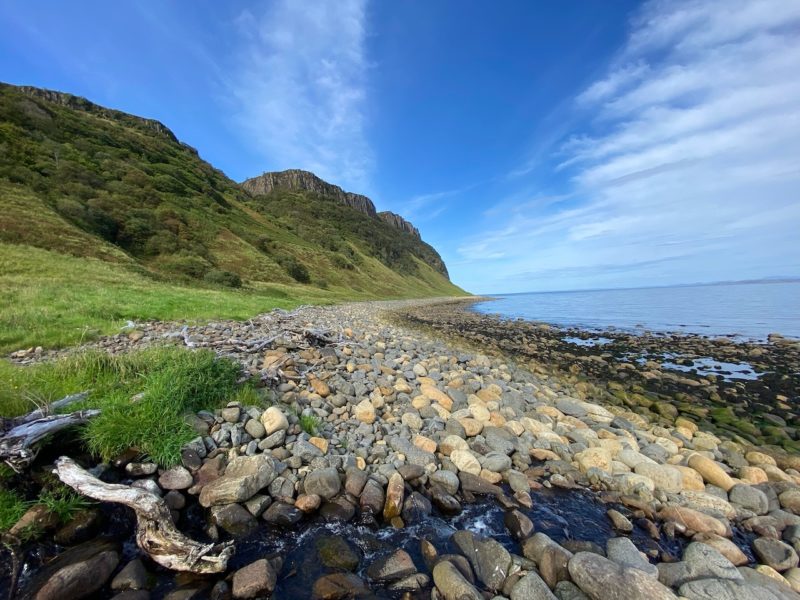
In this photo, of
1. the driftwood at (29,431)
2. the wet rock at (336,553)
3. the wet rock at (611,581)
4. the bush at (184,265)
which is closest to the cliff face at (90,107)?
the bush at (184,265)

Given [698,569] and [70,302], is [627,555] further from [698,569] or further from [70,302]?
[70,302]

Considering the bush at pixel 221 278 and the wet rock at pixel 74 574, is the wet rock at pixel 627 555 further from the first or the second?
the bush at pixel 221 278

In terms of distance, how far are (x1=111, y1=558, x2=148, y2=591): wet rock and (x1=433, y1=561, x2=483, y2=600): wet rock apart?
2958 mm

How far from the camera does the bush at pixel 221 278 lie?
36166 millimetres

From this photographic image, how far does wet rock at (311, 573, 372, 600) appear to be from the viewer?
3.48 metres

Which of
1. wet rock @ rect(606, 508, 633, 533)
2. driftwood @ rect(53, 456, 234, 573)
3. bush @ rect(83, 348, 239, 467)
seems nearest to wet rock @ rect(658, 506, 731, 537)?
wet rock @ rect(606, 508, 633, 533)

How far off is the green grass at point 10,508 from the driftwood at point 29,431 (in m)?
0.27

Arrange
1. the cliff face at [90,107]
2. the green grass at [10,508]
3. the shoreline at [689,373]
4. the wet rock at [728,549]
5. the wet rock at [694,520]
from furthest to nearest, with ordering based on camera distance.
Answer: the cliff face at [90,107], the shoreline at [689,373], the wet rock at [694,520], the wet rock at [728,549], the green grass at [10,508]

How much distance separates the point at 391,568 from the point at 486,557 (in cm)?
114

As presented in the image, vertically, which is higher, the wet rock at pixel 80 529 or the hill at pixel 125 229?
the hill at pixel 125 229

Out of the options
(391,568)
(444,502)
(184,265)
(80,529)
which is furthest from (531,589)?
→ (184,265)

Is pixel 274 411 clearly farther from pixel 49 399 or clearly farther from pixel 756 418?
pixel 756 418

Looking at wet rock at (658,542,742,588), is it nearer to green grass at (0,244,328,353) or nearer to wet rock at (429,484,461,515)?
wet rock at (429,484,461,515)

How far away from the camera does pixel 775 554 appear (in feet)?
14.0
